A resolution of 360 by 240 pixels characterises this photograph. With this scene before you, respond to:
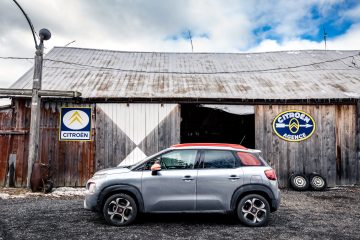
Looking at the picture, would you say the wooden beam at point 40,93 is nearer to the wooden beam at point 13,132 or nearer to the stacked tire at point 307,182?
the wooden beam at point 13,132

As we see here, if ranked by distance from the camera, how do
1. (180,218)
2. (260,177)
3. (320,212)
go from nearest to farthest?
1. (260,177)
2. (180,218)
3. (320,212)

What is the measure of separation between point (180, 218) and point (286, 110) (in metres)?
6.97

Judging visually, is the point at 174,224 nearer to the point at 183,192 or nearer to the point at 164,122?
the point at 183,192

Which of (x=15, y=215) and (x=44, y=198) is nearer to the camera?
(x=15, y=215)

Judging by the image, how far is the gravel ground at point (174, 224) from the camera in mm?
5844

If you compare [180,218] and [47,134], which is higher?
[47,134]

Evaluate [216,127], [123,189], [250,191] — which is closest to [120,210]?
[123,189]

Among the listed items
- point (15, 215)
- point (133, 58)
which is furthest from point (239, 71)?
point (15, 215)

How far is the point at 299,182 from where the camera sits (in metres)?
11.5

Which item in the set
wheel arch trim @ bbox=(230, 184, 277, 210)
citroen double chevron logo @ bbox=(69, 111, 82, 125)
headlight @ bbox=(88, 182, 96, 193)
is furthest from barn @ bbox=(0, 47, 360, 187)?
wheel arch trim @ bbox=(230, 184, 277, 210)

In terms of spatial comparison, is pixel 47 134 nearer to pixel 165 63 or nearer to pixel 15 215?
pixel 15 215

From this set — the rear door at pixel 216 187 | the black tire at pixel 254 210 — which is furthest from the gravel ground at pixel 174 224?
the rear door at pixel 216 187

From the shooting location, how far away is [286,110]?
12094 millimetres

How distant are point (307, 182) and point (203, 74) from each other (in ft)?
21.5
